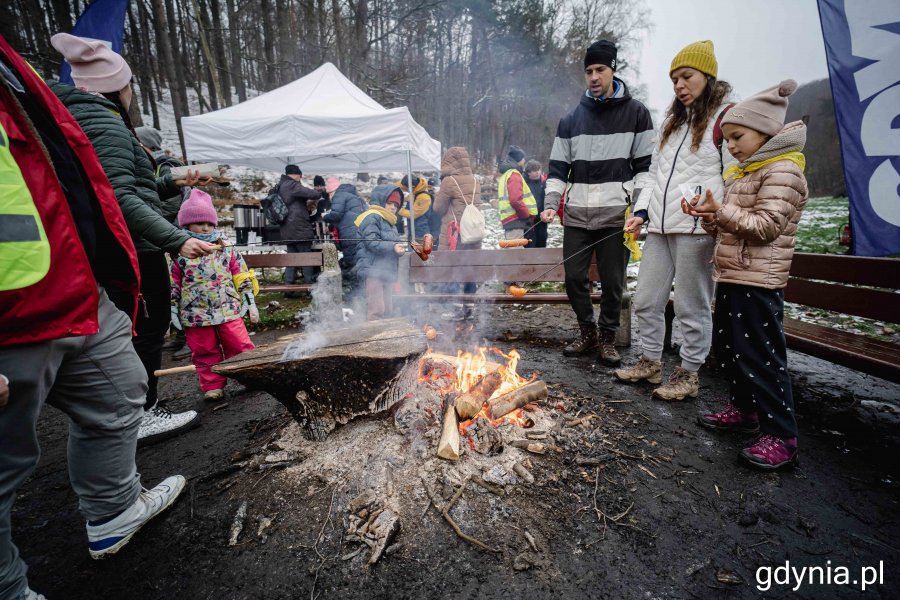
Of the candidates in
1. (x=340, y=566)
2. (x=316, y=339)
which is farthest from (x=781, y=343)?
(x=316, y=339)

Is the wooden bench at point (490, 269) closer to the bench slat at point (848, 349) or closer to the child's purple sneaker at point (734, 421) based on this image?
the bench slat at point (848, 349)

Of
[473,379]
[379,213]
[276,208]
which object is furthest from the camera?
[276,208]

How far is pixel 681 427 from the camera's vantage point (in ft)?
9.41

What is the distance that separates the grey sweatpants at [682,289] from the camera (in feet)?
9.61

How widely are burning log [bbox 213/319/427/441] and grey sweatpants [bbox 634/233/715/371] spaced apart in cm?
207

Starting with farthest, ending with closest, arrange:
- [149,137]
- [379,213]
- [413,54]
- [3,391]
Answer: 1. [413,54]
2. [379,213]
3. [149,137]
4. [3,391]

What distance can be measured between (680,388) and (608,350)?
927 mm

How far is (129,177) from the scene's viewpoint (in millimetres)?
2215

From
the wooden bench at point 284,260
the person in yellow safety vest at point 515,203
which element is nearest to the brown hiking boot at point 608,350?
the person in yellow safety vest at point 515,203

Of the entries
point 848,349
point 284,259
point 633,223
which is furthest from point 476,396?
point 284,259

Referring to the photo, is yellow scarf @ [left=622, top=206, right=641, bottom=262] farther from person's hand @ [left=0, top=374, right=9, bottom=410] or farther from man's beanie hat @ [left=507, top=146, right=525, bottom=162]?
man's beanie hat @ [left=507, top=146, right=525, bottom=162]

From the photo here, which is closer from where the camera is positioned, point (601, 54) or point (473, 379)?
point (473, 379)

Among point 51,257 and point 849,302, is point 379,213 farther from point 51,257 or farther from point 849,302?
point 849,302

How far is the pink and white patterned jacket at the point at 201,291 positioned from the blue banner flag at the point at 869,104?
5.19 metres
